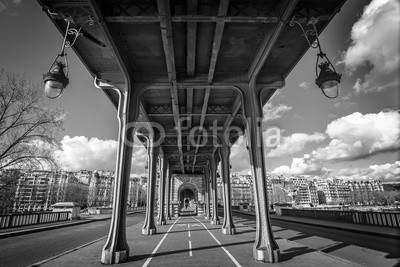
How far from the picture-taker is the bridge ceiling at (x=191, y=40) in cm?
654

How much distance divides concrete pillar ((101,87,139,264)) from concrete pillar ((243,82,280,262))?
5.16 meters

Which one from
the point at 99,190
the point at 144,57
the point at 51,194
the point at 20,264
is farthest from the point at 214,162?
the point at 99,190

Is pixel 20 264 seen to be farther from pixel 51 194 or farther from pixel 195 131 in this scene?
pixel 51 194

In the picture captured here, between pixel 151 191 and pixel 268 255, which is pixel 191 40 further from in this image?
pixel 151 191

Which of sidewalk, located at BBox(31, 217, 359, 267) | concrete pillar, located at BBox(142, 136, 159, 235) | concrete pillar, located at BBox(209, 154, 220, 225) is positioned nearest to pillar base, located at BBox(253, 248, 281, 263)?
sidewalk, located at BBox(31, 217, 359, 267)

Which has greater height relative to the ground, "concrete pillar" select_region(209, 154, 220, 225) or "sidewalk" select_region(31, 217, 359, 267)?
"concrete pillar" select_region(209, 154, 220, 225)

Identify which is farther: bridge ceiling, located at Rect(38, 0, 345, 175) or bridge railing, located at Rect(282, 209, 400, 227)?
bridge railing, located at Rect(282, 209, 400, 227)

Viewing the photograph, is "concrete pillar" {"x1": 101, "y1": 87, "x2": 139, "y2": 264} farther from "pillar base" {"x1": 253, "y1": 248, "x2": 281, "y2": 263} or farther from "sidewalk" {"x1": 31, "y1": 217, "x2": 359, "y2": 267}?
"pillar base" {"x1": 253, "y1": 248, "x2": 281, "y2": 263}

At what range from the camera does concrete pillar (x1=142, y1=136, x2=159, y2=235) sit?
16078 mm

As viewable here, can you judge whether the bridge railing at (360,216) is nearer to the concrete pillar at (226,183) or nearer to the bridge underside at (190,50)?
the concrete pillar at (226,183)

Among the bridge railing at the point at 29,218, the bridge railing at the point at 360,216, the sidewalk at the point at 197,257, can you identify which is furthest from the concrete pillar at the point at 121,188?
the bridge railing at the point at 360,216

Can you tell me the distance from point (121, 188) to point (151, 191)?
9.64 m

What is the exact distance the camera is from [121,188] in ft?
28.2

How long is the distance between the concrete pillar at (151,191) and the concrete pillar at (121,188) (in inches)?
324
